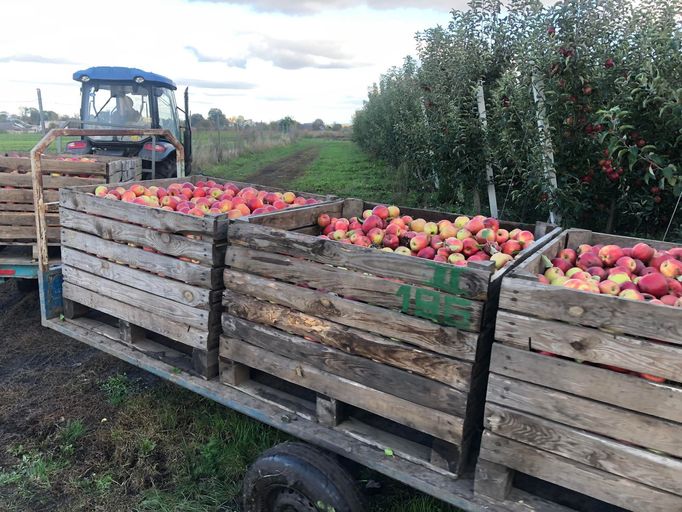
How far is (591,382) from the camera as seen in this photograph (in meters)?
1.75

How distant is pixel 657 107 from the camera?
3568mm

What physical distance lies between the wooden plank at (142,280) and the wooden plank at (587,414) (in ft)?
4.94

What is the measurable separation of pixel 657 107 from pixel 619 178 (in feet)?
1.78

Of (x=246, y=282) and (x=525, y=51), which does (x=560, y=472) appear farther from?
(x=525, y=51)

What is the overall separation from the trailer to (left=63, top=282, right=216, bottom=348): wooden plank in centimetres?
8

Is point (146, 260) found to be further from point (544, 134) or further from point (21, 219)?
point (544, 134)

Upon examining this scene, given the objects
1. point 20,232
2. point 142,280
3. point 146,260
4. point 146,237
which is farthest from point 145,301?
point 20,232

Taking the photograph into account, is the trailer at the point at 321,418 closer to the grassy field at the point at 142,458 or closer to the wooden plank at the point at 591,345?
the wooden plank at the point at 591,345

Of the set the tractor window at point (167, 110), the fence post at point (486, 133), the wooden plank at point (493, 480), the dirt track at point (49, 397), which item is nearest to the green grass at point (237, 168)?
the tractor window at point (167, 110)

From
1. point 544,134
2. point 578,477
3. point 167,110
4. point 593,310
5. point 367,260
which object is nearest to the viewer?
point 593,310

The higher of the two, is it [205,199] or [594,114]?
[594,114]

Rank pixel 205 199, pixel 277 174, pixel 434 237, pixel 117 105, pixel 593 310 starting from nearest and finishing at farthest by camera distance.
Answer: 1. pixel 593 310
2. pixel 434 237
3. pixel 205 199
4. pixel 117 105
5. pixel 277 174

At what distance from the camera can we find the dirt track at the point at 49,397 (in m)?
2.93

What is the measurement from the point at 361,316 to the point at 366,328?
0.18ft
